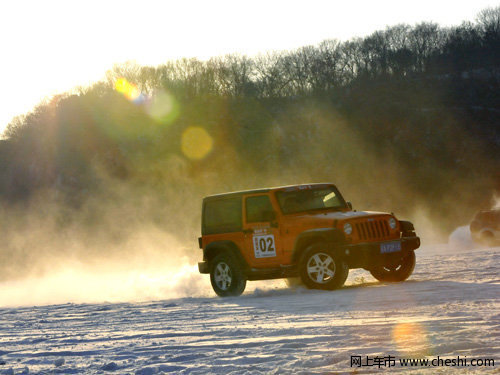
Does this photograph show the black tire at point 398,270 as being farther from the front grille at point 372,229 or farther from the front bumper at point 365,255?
the front bumper at point 365,255

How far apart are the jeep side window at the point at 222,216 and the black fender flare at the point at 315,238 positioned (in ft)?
4.69

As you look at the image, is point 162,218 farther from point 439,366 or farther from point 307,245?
point 439,366

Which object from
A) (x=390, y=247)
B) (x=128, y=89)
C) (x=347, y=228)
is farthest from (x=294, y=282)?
(x=128, y=89)

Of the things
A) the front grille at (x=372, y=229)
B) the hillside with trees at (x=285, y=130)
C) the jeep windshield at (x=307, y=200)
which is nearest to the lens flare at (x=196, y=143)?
→ the hillside with trees at (x=285, y=130)

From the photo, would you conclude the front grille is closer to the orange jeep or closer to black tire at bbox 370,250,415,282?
the orange jeep

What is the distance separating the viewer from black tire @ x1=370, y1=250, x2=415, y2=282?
14584mm

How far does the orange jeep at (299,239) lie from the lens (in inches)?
528

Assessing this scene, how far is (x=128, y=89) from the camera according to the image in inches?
3150

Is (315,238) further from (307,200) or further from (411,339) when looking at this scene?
(411,339)

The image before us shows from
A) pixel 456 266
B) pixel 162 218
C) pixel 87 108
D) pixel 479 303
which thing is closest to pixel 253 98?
pixel 87 108

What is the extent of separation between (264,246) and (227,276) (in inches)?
41.7

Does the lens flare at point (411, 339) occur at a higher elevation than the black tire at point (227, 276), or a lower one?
lower

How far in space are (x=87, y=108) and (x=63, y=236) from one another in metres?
19.6

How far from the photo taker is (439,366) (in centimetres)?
616
